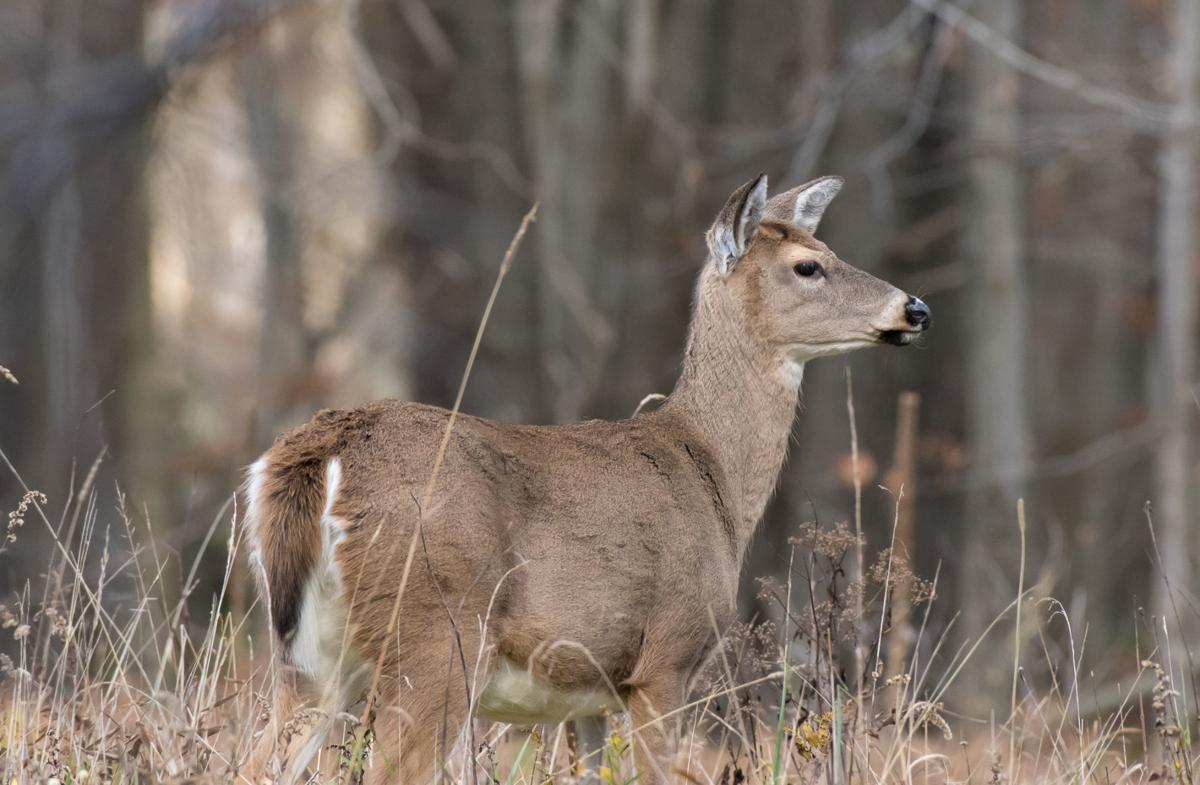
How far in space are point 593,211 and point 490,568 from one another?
396 inches

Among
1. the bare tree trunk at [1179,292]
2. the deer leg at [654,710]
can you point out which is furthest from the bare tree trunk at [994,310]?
the deer leg at [654,710]

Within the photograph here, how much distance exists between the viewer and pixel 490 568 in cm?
471

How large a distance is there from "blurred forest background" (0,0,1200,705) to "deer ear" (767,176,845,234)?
4.63m

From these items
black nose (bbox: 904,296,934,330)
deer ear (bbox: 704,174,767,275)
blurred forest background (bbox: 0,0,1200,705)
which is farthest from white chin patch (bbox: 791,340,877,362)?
blurred forest background (bbox: 0,0,1200,705)

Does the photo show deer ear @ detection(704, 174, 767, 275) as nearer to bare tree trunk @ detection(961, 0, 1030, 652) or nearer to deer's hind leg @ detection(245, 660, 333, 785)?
deer's hind leg @ detection(245, 660, 333, 785)

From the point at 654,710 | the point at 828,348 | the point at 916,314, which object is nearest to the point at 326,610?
the point at 654,710

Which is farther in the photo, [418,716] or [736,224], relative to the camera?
[736,224]

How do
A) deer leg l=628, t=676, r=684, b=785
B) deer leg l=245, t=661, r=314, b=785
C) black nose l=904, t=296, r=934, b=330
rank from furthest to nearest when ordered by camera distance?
black nose l=904, t=296, r=934, b=330
deer leg l=628, t=676, r=684, b=785
deer leg l=245, t=661, r=314, b=785

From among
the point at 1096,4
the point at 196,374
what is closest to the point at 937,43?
the point at 1096,4

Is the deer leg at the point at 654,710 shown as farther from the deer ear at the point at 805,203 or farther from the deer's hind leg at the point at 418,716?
the deer ear at the point at 805,203

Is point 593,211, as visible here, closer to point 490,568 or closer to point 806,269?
point 806,269

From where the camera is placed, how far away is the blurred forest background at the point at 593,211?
13.1 m

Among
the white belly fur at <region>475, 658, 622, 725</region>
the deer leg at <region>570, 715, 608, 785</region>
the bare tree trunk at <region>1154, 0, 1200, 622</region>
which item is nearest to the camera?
the white belly fur at <region>475, 658, 622, 725</region>

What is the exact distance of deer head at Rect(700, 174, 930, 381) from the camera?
6.17 meters
